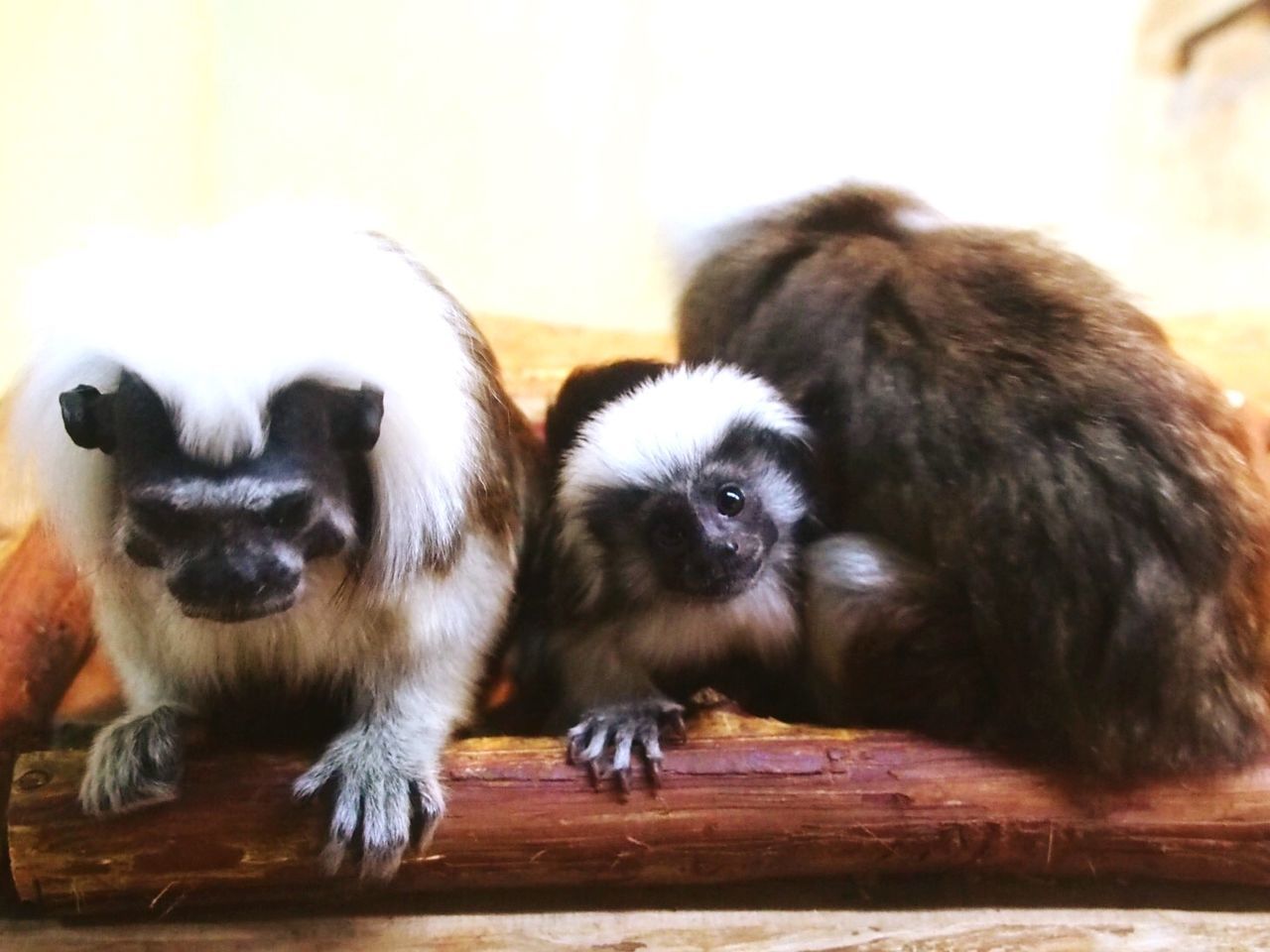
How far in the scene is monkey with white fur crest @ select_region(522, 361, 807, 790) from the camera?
2.46 metres

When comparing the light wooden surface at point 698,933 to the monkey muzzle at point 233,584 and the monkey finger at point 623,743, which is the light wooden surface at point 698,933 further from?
the monkey muzzle at point 233,584

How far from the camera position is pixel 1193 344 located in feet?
14.5

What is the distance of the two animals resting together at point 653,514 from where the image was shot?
190 cm

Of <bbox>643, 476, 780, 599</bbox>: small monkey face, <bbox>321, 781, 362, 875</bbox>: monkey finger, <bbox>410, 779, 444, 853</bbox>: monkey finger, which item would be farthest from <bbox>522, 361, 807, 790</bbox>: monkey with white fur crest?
<bbox>321, 781, 362, 875</bbox>: monkey finger

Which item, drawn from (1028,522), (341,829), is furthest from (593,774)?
(1028,522)

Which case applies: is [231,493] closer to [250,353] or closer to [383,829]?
[250,353]

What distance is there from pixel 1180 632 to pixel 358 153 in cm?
388

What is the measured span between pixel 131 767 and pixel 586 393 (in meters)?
1.23

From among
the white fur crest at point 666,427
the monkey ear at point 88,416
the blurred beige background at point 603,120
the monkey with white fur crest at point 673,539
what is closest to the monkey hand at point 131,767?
the monkey ear at point 88,416

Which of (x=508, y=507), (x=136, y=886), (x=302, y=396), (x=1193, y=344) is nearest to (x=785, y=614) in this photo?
(x=508, y=507)

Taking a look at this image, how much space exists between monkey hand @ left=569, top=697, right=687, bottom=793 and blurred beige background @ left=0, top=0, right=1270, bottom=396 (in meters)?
1.34

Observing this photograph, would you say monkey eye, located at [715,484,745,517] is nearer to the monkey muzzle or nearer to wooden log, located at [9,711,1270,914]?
wooden log, located at [9,711,1270,914]

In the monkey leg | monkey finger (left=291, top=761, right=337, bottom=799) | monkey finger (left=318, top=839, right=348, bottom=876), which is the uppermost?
the monkey leg

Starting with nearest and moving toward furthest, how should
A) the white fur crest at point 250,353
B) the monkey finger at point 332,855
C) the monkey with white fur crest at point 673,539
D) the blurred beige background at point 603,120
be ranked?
the white fur crest at point 250,353
the monkey finger at point 332,855
the monkey with white fur crest at point 673,539
the blurred beige background at point 603,120
